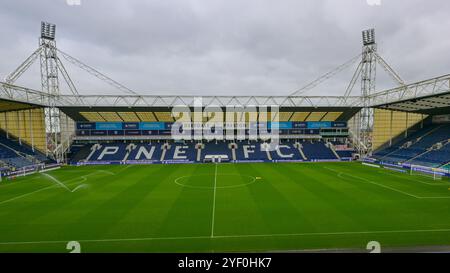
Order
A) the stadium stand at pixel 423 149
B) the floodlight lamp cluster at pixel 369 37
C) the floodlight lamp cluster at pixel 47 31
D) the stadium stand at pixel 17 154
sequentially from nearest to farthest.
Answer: the stadium stand at pixel 423 149
the stadium stand at pixel 17 154
the floodlight lamp cluster at pixel 47 31
the floodlight lamp cluster at pixel 369 37

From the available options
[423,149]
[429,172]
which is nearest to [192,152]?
[429,172]

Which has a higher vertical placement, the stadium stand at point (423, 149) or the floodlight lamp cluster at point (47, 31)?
the floodlight lamp cluster at point (47, 31)

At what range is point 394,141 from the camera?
160 feet

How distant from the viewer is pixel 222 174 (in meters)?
33.0

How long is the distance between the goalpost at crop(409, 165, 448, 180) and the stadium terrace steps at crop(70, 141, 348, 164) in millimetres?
16322

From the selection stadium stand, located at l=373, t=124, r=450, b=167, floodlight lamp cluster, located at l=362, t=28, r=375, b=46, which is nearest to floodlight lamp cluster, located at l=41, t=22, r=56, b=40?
floodlight lamp cluster, located at l=362, t=28, r=375, b=46

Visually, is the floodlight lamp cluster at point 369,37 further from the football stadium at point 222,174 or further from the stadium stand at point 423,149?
the stadium stand at point 423,149

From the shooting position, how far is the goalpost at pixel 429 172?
28994mm

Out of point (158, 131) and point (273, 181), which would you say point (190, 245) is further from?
point (158, 131)

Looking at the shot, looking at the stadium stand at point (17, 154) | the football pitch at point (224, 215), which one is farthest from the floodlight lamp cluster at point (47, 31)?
the football pitch at point (224, 215)

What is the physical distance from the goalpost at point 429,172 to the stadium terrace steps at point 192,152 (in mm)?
16322

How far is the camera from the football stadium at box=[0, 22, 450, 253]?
13.3 m

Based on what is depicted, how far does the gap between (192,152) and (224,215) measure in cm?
3565
